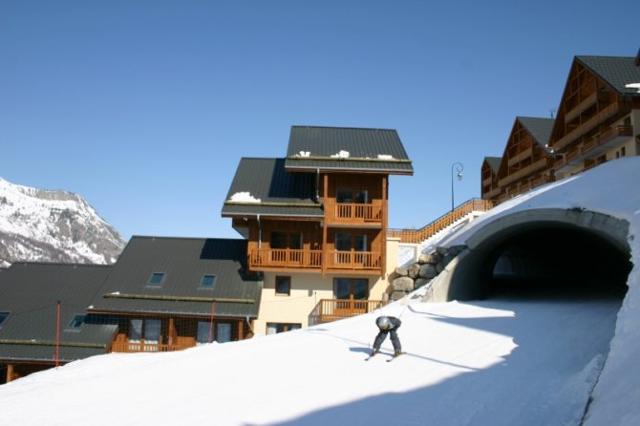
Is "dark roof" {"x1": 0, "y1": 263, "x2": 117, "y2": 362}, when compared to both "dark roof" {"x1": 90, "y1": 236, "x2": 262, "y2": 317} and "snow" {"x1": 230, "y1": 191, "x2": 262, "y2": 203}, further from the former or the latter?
"snow" {"x1": 230, "y1": 191, "x2": 262, "y2": 203}

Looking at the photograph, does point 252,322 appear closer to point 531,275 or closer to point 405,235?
point 405,235

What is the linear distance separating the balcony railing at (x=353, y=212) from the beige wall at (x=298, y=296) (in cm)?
259

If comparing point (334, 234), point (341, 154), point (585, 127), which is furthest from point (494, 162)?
point (334, 234)

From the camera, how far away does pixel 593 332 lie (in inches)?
452

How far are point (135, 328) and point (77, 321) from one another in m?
2.46

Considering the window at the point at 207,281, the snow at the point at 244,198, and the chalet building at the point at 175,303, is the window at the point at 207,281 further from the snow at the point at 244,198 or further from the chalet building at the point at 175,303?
the snow at the point at 244,198

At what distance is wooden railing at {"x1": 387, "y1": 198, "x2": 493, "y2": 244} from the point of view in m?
26.6

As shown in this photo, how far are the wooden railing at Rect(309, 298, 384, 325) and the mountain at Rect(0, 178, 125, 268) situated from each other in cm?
10546

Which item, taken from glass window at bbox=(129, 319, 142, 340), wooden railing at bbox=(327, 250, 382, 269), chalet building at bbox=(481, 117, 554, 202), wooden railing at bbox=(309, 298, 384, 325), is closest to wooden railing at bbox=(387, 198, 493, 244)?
wooden railing at bbox=(327, 250, 382, 269)

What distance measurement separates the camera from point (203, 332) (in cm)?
2306

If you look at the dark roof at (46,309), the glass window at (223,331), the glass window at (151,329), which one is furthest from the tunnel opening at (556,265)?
the dark roof at (46,309)

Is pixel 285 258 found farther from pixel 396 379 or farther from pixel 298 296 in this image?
pixel 396 379

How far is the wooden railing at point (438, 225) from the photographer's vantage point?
26.6 meters

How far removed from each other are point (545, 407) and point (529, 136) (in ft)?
150
